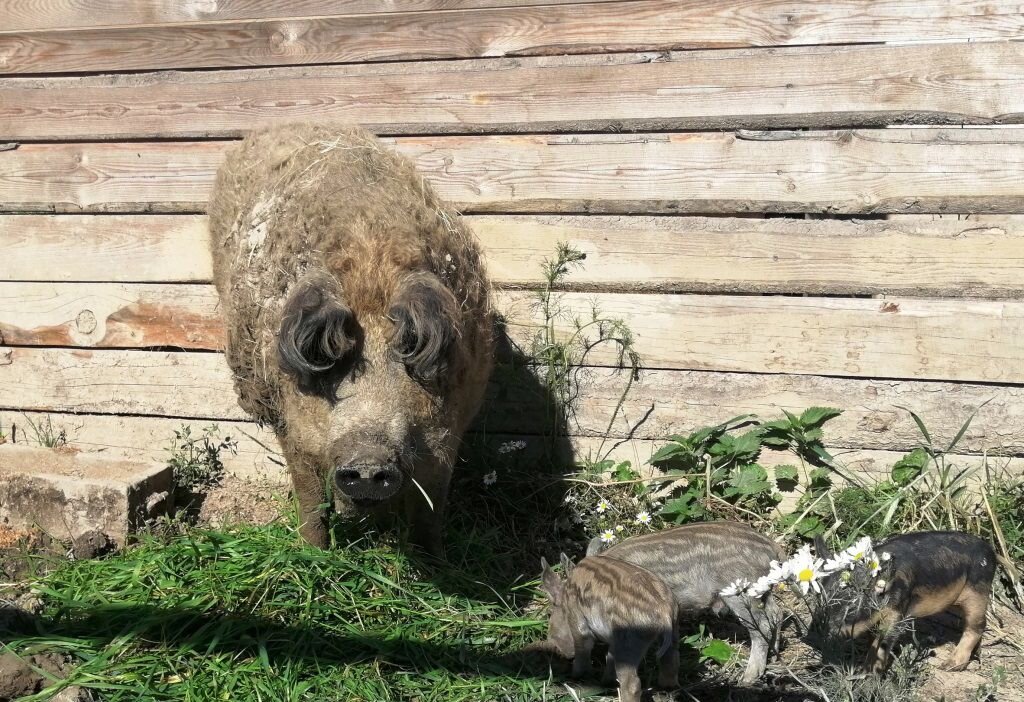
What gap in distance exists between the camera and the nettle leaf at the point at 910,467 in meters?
Result: 4.55

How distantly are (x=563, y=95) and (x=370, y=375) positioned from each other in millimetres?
2111

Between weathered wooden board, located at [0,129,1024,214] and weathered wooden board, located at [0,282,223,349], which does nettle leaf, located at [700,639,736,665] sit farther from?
weathered wooden board, located at [0,282,223,349]

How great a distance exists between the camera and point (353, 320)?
12.0 ft

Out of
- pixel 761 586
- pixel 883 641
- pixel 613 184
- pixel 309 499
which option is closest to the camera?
pixel 761 586

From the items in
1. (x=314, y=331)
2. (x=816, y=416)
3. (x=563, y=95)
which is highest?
(x=563, y=95)

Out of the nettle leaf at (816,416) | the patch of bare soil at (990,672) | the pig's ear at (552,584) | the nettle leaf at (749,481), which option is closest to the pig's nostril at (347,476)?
the pig's ear at (552,584)

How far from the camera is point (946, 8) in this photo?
4.43 metres

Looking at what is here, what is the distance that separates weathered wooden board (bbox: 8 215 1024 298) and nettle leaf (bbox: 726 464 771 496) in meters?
0.94

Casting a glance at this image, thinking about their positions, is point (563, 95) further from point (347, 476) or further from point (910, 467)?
point (910, 467)

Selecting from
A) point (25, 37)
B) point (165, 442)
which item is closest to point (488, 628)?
point (165, 442)

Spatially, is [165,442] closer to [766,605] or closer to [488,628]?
[488,628]

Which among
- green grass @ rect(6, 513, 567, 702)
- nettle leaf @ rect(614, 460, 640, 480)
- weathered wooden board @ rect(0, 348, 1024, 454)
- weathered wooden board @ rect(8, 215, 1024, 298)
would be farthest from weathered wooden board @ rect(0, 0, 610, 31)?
green grass @ rect(6, 513, 567, 702)

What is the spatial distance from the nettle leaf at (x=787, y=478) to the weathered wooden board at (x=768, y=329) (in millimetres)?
521

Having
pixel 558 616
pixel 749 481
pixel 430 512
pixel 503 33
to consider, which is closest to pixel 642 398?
pixel 749 481
